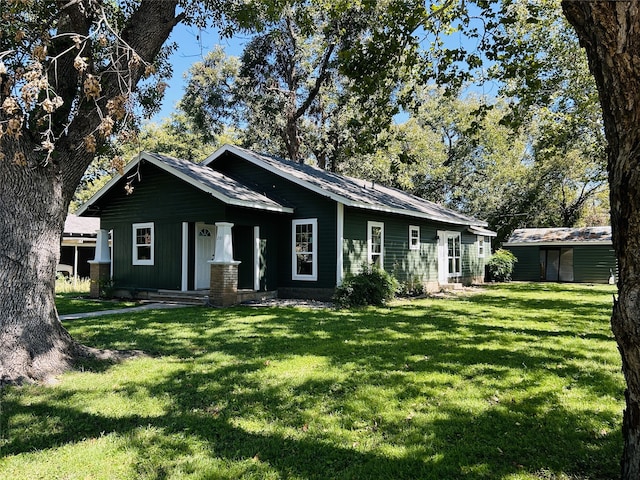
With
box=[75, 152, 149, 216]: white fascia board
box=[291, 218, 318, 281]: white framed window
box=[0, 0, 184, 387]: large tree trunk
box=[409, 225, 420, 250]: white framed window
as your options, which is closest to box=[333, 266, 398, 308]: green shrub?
box=[291, 218, 318, 281]: white framed window

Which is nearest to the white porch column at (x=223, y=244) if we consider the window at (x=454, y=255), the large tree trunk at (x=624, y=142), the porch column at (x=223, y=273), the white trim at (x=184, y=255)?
the porch column at (x=223, y=273)

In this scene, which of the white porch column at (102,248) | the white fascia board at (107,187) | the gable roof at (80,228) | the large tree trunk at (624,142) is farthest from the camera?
the gable roof at (80,228)

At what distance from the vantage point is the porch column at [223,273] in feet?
40.4

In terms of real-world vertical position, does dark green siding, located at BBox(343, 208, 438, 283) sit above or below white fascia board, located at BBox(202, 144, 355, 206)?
below

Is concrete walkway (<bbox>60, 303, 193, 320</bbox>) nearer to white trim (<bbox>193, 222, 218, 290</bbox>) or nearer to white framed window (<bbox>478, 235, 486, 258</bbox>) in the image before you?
white trim (<bbox>193, 222, 218, 290</bbox>)

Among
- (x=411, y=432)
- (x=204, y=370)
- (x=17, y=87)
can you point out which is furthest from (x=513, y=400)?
(x=17, y=87)

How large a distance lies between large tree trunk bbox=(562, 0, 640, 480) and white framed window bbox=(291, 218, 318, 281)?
37.8ft

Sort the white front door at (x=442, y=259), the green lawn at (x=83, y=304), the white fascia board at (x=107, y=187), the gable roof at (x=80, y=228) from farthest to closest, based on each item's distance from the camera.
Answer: the gable roof at (x=80, y=228) → the white front door at (x=442, y=259) → the white fascia board at (x=107, y=187) → the green lawn at (x=83, y=304)

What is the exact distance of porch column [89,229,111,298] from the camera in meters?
15.0

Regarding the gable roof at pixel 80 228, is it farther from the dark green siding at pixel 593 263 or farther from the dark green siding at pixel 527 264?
the dark green siding at pixel 593 263

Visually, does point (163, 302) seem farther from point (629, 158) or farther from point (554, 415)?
point (629, 158)

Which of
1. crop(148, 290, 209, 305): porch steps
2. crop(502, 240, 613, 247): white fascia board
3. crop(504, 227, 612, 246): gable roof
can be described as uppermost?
crop(504, 227, 612, 246): gable roof

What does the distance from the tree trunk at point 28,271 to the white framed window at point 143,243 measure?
931cm

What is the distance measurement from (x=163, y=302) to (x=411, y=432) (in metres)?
11.3
